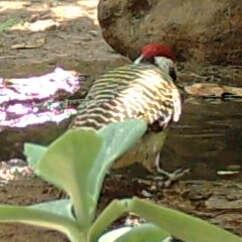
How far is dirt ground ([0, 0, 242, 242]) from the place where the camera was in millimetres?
3406

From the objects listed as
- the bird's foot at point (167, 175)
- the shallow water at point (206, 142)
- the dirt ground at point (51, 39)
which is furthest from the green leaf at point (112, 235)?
the dirt ground at point (51, 39)

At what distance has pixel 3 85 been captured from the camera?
5270 millimetres

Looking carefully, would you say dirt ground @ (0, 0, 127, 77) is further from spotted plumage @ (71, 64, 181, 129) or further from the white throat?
spotted plumage @ (71, 64, 181, 129)

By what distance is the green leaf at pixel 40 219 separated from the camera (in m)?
0.46

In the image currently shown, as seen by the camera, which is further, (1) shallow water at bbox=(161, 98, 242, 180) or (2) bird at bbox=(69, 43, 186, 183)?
(1) shallow water at bbox=(161, 98, 242, 180)

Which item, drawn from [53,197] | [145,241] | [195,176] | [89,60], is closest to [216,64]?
[89,60]

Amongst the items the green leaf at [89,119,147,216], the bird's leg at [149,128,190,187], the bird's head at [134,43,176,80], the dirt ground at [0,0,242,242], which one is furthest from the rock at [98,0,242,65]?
the green leaf at [89,119,147,216]

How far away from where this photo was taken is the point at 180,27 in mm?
A: 6008

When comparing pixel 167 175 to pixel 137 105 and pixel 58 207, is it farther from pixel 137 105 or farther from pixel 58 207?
pixel 58 207

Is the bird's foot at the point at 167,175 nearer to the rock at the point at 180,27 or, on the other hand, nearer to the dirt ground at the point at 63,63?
the dirt ground at the point at 63,63

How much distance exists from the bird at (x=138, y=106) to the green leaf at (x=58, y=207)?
2.76m

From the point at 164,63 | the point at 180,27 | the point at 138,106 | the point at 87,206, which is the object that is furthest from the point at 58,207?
the point at 180,27

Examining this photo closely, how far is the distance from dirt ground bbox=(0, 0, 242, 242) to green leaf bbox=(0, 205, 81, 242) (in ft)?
9.00

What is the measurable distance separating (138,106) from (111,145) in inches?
123
